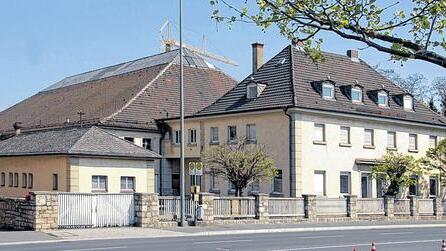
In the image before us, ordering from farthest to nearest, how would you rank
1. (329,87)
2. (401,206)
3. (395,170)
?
(329,87)
(395,170)
(401,206)

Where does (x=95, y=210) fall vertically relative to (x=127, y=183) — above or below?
below

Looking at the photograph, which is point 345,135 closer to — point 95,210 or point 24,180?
point 24,180

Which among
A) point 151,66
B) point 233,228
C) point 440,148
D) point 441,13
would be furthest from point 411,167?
point 441,13

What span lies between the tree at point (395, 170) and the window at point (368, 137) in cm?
122

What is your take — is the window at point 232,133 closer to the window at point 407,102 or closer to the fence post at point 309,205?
the fence post at point 309,205

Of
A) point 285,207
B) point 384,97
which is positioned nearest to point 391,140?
point 384,97

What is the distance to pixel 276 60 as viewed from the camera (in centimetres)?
4841

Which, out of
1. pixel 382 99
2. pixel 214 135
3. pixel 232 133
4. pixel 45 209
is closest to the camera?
pixel 45 209

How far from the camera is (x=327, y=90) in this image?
45812 millimetres

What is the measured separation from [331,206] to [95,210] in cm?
1363

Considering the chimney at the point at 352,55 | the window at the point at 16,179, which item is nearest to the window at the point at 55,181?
the window at the point at 16,179

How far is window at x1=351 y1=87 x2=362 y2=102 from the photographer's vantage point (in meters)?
47.0

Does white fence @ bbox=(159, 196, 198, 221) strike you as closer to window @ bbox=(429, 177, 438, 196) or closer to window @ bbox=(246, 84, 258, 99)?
window @ bbox=(246, 84, 258, 99)

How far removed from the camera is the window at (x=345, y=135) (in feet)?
148
